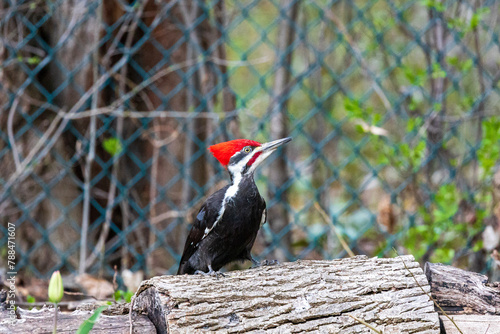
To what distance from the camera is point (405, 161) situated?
4.13 metres

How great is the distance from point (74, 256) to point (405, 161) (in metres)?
2.56

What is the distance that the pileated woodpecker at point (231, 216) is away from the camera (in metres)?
2.83

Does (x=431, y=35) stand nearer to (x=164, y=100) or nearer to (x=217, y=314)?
(x=164, y=100)

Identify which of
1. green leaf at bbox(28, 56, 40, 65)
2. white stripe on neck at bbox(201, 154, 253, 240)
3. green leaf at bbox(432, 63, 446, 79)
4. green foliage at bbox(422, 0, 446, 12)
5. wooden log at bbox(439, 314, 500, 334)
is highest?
green foliage at bbox(422, 0, 446, 12)

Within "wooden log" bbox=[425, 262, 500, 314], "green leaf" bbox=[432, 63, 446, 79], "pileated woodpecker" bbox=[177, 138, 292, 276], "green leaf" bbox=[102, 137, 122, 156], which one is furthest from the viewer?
"green leaf" bbox=[102, 137, 122, 156]

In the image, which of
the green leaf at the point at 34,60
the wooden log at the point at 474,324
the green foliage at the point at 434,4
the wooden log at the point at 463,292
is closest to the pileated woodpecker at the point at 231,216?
the wooden log at the point at 463,292

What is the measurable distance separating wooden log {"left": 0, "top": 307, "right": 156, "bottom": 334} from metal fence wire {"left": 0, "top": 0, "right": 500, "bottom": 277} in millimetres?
1785

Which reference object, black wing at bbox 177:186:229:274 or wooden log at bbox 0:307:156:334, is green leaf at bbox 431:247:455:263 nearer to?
black wing at bbox 177:186:229:274

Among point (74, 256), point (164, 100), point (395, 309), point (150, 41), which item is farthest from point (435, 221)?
point (74, 256)

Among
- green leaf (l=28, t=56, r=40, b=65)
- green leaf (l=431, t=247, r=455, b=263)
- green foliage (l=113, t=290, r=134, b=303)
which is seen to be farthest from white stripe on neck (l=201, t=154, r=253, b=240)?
green leaf (l=28, t=56, r=40, b=65)

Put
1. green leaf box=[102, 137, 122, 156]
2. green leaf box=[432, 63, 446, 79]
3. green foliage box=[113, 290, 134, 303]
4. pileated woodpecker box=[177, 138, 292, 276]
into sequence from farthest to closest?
green leaf box=[102, 137, 122, 156] < green leaf box=[432, 63, 446, 79] < green foliage box=[113, 290, 134, 303] < pileated woodpecker box=[177, 138, 292, 276]

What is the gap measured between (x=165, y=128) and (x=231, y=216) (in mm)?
1658

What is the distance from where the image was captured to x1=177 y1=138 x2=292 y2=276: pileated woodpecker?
283 cm

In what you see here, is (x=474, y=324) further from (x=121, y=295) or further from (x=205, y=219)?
(x=121, y=295)
